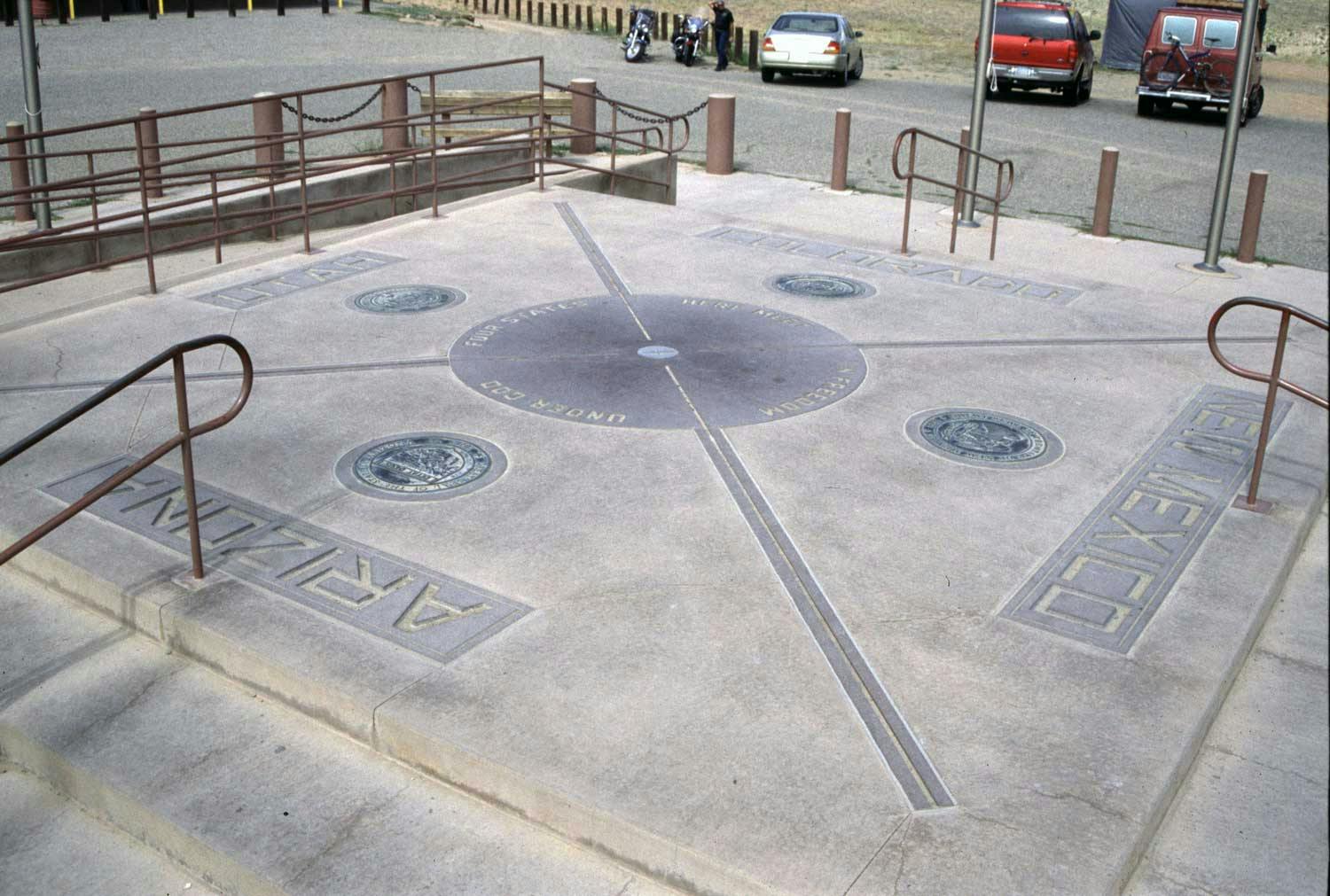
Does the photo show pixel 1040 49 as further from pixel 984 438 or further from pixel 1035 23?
pixel 984 438

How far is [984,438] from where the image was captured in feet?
25.4

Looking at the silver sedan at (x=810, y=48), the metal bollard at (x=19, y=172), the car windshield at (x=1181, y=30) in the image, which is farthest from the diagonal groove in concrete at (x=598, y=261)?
the car windshield at (x=1181, y=30)

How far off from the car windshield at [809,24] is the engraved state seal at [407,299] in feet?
68.2

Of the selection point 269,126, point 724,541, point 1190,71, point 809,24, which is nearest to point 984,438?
point 724,541

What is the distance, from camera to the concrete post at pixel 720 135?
17.0 meters

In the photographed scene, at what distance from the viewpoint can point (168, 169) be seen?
16000mm

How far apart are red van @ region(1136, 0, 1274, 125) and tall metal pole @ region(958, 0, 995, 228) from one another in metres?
13.2

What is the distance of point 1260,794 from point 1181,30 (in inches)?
932

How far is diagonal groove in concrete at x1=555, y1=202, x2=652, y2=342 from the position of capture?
1019cm

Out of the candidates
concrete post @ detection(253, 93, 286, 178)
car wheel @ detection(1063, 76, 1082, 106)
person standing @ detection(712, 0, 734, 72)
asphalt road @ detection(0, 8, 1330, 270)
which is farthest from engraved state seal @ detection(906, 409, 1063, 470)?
person standing @ detection(712, 0, 734, 72)

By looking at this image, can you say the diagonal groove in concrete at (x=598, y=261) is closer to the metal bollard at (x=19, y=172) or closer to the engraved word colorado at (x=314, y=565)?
the engraved word colorado at (x=314, y=565)

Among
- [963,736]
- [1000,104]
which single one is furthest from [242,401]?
[1000,104]

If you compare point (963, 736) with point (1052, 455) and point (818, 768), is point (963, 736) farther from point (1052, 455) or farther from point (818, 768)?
point (1052, 455)

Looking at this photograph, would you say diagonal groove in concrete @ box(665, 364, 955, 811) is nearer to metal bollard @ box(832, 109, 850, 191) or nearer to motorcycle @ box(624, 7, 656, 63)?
metal bollard @ box(832, 109, 850, 191)
